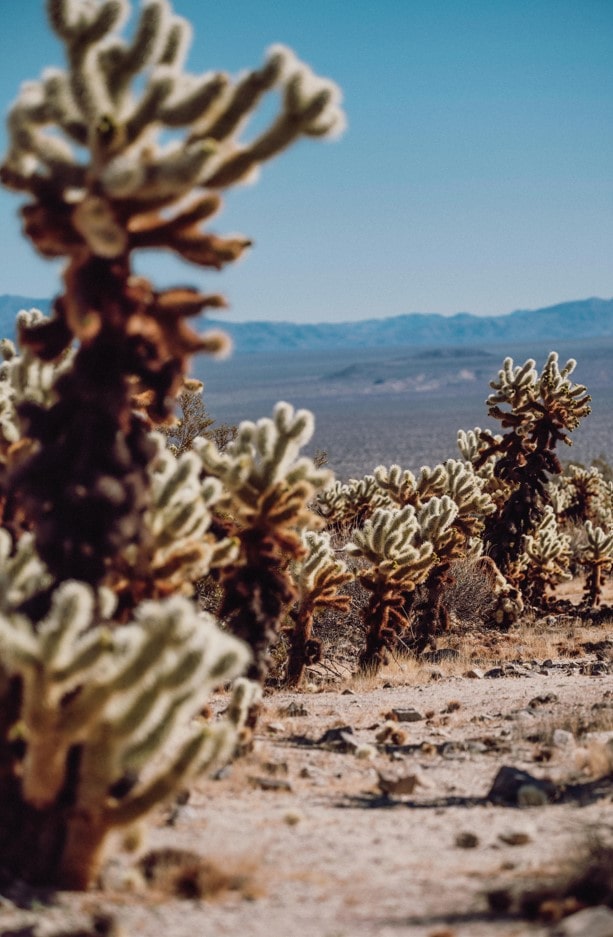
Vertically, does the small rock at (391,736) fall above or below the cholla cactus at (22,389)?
below

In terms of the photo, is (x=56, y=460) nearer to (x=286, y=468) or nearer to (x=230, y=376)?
(x=286, y=468)

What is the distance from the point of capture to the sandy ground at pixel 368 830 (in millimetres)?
4008

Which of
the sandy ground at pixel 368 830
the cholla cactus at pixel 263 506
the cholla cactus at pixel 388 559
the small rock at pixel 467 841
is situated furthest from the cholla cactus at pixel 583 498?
the small rock at pixel 467 841

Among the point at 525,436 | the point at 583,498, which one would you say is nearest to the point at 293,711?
the point at 525,436

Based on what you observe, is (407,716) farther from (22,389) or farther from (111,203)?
(111,203)

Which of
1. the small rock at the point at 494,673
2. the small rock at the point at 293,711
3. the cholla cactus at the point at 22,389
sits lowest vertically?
the small rock at the point at 494,673

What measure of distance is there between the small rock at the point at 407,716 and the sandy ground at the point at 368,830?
0.02 metres

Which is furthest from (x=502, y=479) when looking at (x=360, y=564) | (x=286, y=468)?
(x=286, y=468)

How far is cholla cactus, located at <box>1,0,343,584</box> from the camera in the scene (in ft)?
15.8

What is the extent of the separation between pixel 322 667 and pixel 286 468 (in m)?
6.99

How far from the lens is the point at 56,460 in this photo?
5.03 m

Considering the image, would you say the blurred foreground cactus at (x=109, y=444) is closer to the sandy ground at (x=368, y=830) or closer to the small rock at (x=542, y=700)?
the sandy ground at (x=368, y=830)

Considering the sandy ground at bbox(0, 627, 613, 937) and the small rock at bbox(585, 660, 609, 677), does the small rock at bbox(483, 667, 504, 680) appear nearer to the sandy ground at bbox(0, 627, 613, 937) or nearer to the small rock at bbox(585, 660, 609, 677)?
the small rock at bbox(585, 660, 609, 677)

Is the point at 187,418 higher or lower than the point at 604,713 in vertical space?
higher
